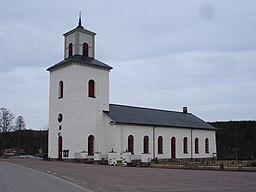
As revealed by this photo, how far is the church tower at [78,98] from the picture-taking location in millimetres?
43094

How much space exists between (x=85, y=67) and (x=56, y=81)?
4.42 metres

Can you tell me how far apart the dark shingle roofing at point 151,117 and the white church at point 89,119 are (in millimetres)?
170

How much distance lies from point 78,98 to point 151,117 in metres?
13.0

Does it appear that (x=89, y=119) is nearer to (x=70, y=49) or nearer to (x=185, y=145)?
(x=70, y=49)

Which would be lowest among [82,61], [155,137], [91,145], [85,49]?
[91,145]

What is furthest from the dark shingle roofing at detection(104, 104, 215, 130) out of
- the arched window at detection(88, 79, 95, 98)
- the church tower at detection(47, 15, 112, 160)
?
the arched window at detection(88, 79, 95, 98)

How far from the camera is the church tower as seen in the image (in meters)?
43.1

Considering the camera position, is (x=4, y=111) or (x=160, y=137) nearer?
(x=160, y=137)

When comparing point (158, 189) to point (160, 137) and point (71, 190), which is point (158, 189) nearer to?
point (71, 190)

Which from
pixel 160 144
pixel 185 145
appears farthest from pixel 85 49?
pixel 185 145

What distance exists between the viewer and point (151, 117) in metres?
52.5

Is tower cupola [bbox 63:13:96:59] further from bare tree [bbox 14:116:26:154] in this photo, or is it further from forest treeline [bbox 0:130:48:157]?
bare tree [bbox 14:116:26:154]

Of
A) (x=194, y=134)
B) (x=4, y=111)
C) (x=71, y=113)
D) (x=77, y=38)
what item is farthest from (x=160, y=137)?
(x=4, y=111)

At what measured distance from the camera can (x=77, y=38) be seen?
152ft
